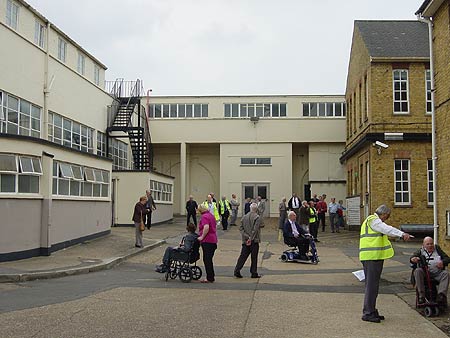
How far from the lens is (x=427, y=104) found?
2509 cm

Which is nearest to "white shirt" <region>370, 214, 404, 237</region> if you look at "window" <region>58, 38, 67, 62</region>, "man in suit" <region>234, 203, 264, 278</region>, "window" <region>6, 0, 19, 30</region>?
"man in suit" <region>234, 203, 264, 278</region>

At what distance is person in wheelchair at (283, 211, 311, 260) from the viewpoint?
1661 cm

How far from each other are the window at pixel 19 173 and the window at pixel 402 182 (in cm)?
1518

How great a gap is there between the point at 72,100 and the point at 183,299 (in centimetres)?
1903

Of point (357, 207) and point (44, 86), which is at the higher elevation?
point (44, 86)

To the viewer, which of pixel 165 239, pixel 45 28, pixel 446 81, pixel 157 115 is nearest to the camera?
pixel 446 81

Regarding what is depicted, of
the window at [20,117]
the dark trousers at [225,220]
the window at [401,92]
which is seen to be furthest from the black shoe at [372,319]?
the dark trousers at [225,220]

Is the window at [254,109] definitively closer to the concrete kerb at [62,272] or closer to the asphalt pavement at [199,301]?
the asphalt pavement at [199,301]

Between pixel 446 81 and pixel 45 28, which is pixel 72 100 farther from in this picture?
pixel 446 81

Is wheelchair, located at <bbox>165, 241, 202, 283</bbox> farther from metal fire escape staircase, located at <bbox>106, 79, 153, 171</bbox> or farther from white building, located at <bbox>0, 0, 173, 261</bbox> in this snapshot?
metal fire escape staircase, located at <bbox>106, 79, 153, 171</bbox>

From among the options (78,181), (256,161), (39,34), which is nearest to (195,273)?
(78,181)

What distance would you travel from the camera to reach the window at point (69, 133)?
2583cm

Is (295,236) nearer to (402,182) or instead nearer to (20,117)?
(402,182)

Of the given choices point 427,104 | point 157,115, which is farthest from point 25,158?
point 157,115
